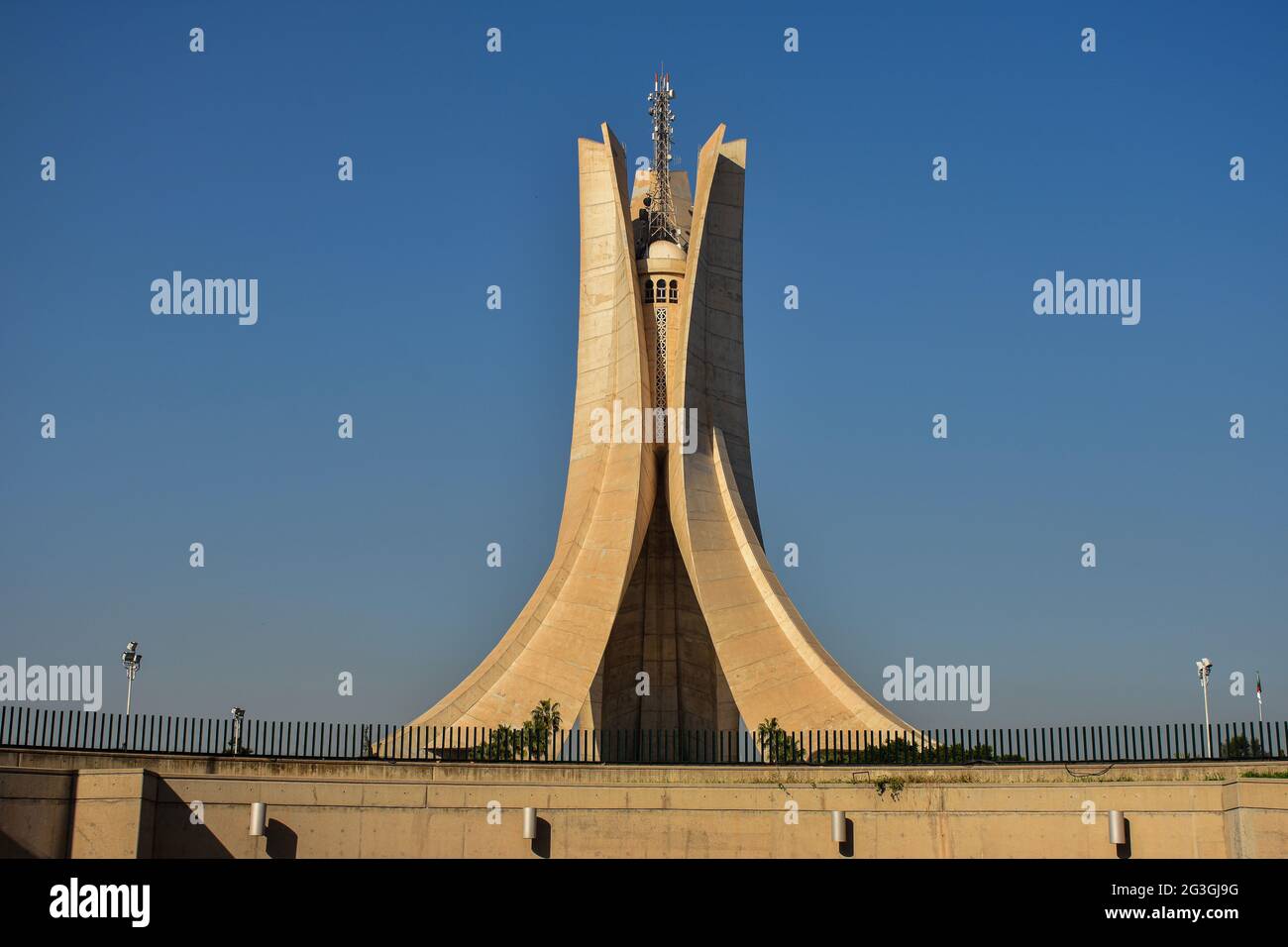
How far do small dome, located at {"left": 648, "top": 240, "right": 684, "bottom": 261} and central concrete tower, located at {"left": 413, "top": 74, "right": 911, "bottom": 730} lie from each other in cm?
3

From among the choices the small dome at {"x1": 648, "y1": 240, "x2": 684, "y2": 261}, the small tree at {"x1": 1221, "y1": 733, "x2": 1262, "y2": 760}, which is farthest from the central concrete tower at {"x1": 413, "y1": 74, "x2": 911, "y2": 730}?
the small tree at {"x1": 1221, "y1": 733, "x2": 1262, "y2": 760}

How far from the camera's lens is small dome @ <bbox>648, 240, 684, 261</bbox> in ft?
102

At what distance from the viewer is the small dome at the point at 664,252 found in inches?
1219

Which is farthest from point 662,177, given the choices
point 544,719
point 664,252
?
point 544,719

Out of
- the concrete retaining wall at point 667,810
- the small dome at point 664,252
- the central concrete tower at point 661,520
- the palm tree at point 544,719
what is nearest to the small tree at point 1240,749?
the concrete retaining wall at point 667,810

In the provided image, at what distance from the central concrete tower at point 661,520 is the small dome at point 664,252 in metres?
0.03

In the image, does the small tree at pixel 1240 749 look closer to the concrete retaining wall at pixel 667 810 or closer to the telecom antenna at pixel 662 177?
the concrete retaining wall at pixel 667 810

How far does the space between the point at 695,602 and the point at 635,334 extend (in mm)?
6008

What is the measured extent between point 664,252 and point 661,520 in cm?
548
